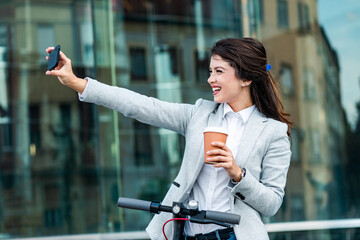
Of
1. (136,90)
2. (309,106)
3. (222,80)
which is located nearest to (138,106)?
(222,80)

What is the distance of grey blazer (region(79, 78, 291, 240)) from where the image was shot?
2.38 m

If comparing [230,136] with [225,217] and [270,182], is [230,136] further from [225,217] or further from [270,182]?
[225,217]

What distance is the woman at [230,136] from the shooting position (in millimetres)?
2402

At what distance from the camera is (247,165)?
8.04ft

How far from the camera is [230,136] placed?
256cm

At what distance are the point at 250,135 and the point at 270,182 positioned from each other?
21cm

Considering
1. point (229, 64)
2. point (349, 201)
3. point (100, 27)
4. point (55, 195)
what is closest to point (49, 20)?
point (100, 27)

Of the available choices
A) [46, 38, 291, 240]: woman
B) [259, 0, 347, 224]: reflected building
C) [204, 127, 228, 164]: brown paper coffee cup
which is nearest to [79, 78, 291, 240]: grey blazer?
[46, 38, 291, 240]: woman

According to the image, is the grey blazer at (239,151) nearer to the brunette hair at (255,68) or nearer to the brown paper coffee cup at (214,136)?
the brunette hair at (255,68)

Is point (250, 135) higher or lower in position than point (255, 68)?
lower

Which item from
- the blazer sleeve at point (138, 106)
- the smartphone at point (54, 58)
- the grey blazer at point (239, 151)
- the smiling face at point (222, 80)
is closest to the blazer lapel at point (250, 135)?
the grey blazer at point (239, 151)

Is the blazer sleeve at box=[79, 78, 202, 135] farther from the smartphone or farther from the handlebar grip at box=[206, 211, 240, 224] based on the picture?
A: the handlebar grip at box=[206, 211, 240, 224]

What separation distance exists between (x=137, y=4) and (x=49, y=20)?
103cm

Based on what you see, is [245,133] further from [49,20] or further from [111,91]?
[49,20]
